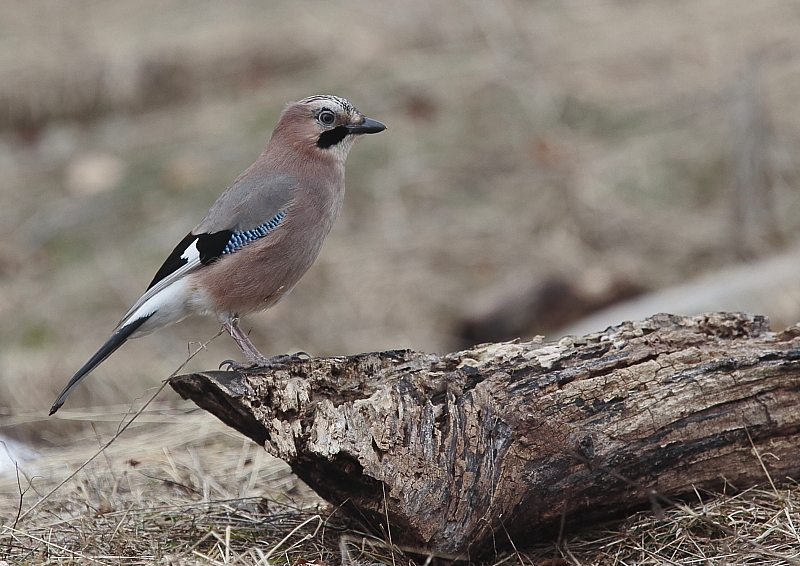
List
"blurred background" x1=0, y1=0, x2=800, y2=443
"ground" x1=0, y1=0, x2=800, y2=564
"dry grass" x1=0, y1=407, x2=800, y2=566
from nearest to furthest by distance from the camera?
"dry grass" x1=0, y1=407, x2=800, y2=566 < "blurred background" x1=0, y1=0, x2=800, y2=443 < "ground" x1=0, y1=0, x2=800, y2=564

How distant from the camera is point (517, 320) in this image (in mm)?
7184

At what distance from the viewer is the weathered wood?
3.15m

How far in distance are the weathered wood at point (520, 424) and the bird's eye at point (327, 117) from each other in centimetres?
152

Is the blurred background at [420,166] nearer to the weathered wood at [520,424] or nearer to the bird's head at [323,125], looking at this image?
the bird's head at [323,125]

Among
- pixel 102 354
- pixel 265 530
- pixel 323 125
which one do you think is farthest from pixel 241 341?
pixel 323 125

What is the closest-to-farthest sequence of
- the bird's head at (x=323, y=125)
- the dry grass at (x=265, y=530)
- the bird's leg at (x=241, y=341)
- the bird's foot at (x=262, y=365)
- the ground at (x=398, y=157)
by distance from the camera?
the dry grass at (x=265, y=530) → the bird's foot at (x=262, y=365) → the bird's leg at (x=241, y=341) → the bird's head at (x=323, y=125) → the ground at (x=398, y=157)

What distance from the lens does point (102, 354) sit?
3.94m

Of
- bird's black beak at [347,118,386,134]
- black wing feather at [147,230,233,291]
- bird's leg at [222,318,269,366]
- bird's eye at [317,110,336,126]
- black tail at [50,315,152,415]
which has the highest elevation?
bird's eye at [317,110,336,126]

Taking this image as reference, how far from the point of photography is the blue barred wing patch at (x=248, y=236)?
4.28 m

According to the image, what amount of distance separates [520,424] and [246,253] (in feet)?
5.18

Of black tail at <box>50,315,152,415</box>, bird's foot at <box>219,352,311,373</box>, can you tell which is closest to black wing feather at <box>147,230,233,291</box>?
black tail at <box>50,315,152,415</box>

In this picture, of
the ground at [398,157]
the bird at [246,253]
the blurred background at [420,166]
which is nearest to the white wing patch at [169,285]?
the bird at [246,253]

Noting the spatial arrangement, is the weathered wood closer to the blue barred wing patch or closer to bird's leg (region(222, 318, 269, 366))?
bird's leg (region(222, 318, 269, 366))

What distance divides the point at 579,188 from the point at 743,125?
152 centimetres
